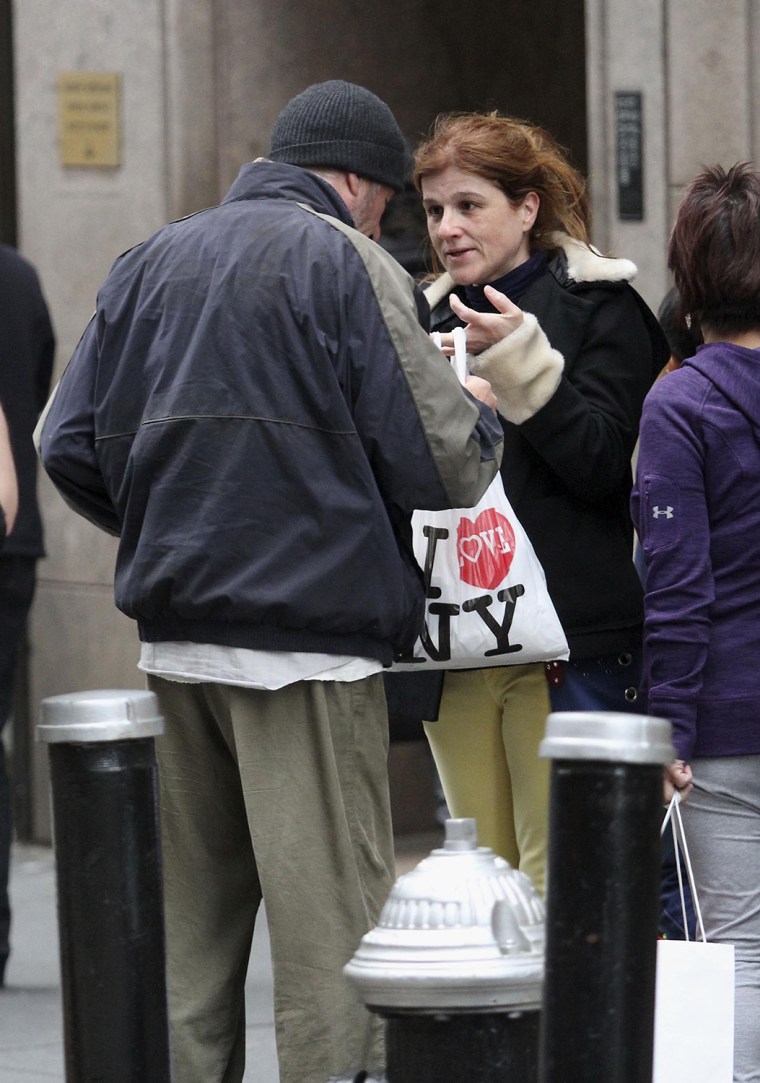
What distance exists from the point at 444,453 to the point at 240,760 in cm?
63

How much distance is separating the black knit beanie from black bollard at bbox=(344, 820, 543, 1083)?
142 cm

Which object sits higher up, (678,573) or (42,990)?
(678,573)

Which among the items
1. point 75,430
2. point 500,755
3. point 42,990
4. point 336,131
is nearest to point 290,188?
point 336,131

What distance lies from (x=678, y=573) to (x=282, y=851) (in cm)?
88

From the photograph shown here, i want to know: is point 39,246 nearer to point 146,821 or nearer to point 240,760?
point 240,760

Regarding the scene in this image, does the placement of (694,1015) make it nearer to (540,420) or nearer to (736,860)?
(736,860)

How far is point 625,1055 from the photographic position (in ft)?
8.68

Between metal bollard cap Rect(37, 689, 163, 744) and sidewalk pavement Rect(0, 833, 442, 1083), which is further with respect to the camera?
sidewalk pavement Rect(0, 833, 442, 1083)

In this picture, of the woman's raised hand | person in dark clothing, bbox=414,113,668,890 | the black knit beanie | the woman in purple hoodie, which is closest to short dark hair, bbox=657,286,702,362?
person in dark clothing, bbox=414,113,668,890

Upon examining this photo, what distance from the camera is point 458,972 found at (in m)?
2.76

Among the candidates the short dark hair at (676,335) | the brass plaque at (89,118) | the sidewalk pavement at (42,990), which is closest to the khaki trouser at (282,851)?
the sidewalk pavement at (42,990)

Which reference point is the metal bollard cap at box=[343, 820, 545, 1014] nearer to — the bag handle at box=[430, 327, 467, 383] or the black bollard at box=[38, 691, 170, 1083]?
the black bollard at box=[38, 691, 170, 1083]

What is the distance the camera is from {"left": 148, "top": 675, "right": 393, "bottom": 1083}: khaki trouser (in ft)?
11.6

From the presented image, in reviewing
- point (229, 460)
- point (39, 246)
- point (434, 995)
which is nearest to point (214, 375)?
point (229, 460)
